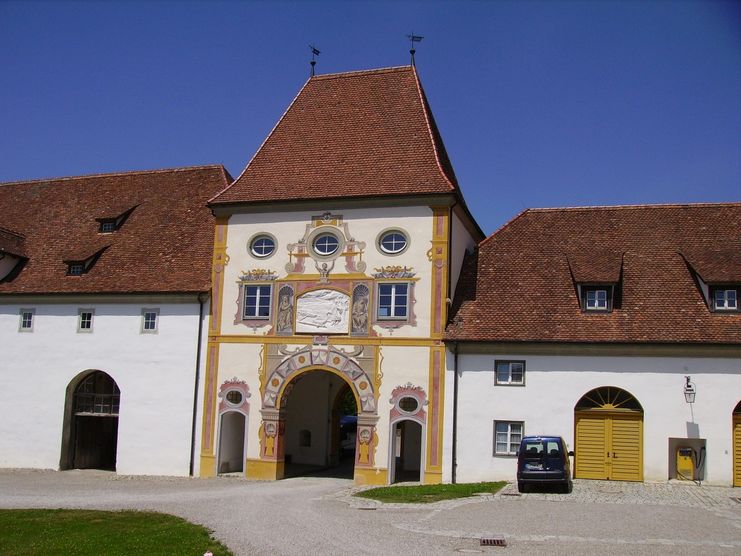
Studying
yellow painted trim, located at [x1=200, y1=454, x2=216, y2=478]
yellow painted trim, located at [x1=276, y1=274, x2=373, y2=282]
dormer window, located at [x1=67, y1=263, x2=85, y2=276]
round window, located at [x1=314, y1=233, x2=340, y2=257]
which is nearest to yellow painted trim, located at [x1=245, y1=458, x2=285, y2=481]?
yellow painted trim, located at [x1=200, y1=454, x2=216, y2=478]

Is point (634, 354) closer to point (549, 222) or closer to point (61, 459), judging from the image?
point (549, 222)

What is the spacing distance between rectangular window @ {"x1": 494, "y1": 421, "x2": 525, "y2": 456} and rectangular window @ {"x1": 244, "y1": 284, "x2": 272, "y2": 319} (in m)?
9.06

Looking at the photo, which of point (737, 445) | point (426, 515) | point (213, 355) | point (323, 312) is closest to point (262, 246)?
point (323, 312)

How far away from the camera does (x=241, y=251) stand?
30625 mm

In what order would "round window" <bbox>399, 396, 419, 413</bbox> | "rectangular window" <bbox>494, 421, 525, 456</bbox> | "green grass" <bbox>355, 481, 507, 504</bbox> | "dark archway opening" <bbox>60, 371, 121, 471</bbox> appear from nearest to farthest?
"green grass" <bbox>355, 481, 507, 504</bbox>, "rectangular window" <bbox>494, 421, 525, 456</bbox>, "round window" <bbox>399, 396, 419, 413</bbox>, "dark archway opening" <bbox>60, 371, 121, 471</bbox>

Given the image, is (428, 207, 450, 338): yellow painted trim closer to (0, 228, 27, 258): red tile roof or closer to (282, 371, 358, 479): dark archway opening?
(282, 371, 358, 479): dark archway opening

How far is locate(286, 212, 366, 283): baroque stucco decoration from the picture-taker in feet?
96.1

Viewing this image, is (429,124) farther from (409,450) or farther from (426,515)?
(426,515)

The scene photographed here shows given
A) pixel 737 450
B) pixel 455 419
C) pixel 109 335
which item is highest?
pixel 109 335

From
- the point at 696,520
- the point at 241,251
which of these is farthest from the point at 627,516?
the point at 241,251

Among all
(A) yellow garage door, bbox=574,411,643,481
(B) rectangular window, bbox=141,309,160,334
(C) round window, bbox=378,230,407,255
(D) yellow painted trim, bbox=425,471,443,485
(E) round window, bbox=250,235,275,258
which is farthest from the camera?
(B) rectangular window, bbox=141,309,160,334

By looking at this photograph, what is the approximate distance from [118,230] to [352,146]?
1082cm

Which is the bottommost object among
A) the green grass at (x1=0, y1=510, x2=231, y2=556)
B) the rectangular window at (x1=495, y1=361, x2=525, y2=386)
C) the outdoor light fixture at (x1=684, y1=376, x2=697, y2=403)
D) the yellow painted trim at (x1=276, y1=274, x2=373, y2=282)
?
the green grass at (x1=0, y1=510, x2=231, y2=556)

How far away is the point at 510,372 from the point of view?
2742 centimetres
